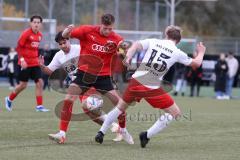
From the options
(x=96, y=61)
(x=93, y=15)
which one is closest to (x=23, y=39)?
(x=96, y=61)

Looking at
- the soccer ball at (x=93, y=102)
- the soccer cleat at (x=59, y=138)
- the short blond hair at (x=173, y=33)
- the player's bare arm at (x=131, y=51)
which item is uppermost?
the short blond hair at (x=173, y=33)

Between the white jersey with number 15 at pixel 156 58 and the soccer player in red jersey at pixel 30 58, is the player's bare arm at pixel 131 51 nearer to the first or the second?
the white jersey with number 15 at pixel 156 58

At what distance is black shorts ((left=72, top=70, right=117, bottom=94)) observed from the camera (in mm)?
11602

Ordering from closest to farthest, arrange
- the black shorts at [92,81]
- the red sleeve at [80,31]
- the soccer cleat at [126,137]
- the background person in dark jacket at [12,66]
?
the red sleeve at [80,31]
the soccer cleat at [126,137]
the black shorts at [92,81]
the background person in dark jacket at [12,66]

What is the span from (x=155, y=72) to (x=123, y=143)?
4.52ft

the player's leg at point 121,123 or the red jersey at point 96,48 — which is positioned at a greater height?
the red jersey at point 96,48

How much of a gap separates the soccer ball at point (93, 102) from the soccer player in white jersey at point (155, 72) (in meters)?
0.88

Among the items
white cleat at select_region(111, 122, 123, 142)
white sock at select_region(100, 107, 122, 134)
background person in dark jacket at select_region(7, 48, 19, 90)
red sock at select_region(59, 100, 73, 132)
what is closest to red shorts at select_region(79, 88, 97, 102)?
red sock at select_region(59, 100, 73, 132)

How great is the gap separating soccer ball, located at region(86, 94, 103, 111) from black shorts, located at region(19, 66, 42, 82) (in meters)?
5.47

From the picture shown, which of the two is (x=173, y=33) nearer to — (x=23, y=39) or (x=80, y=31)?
(x=80, y=31)

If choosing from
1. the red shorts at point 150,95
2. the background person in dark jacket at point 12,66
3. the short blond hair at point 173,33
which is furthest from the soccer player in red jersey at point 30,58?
the background person in dark jacket at point 12,66

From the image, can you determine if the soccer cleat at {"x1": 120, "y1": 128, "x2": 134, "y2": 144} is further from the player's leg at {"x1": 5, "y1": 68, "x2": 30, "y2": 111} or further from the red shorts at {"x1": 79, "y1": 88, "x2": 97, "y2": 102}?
the player's leg at {"x1": 5, "y1": 68, "x2": 30, "y2": 111}

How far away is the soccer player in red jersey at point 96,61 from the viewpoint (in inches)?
446

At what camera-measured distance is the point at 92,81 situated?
11625 mm
